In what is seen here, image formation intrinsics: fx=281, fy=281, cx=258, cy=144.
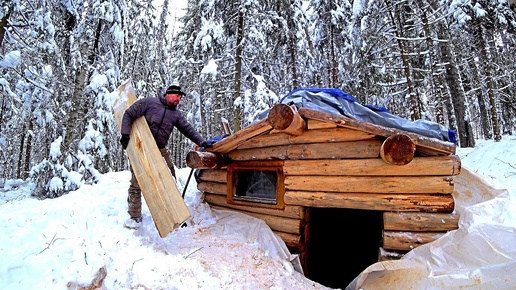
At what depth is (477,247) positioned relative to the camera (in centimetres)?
314

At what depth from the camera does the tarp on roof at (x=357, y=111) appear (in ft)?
13.5

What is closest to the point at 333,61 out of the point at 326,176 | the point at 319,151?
the point at 319,151

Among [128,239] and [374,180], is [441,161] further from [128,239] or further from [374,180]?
[128,239]

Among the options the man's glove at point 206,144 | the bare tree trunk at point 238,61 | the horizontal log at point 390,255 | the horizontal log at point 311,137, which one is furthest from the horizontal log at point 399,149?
the bare tree trunk at point 238,61

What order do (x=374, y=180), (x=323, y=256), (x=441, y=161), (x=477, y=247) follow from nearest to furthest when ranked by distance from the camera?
1. (x=477, y=247)
2. (x=441, y=161)
3. (x=374, y=180)
4. (x=323, y=256)

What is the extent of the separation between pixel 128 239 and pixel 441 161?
4.37 m

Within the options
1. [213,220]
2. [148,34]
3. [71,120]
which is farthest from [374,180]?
[148,34]

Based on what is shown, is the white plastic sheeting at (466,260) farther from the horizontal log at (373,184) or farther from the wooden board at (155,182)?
the wooden board at (155,182)

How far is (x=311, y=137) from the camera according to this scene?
4.64m

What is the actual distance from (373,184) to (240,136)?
2.36 meters

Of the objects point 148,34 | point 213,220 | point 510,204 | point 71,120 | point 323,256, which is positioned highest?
point 148,34

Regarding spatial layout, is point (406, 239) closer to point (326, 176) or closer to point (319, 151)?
point (326, 176)

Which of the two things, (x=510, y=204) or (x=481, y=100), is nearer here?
(x=510, y=204)

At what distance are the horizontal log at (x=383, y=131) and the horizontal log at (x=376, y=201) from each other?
2.05 feet
